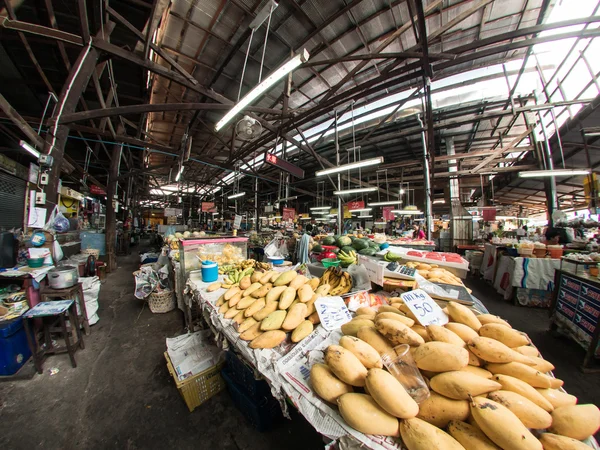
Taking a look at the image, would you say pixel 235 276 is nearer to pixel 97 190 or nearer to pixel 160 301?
pixel 160 301

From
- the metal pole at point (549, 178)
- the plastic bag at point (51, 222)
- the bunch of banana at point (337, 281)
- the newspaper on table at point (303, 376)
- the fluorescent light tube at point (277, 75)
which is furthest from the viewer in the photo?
the metal pole at point (549, 178)

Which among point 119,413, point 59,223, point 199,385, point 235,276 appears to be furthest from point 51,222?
point 199,385

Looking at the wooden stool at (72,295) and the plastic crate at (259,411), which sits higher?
the wooden stool at (72,295)

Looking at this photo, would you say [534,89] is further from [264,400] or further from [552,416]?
[264,400]

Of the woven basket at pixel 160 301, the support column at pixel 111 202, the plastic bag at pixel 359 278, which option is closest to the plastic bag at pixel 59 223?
the woven basket at pixel 160 301

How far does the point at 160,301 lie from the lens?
428 cm

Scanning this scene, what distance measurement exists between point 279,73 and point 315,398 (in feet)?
10.9

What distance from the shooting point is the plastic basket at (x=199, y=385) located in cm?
202

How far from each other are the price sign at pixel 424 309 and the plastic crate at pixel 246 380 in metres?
1.37

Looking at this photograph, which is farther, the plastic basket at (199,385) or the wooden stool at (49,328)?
the wooden stool at (49,328)

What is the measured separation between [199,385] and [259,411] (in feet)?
2.46

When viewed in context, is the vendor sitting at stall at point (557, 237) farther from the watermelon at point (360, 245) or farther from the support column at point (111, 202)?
the support column at point (111, 202)

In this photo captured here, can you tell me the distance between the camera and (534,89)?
7176mm

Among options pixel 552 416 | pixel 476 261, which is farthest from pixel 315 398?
pixel 476 261
